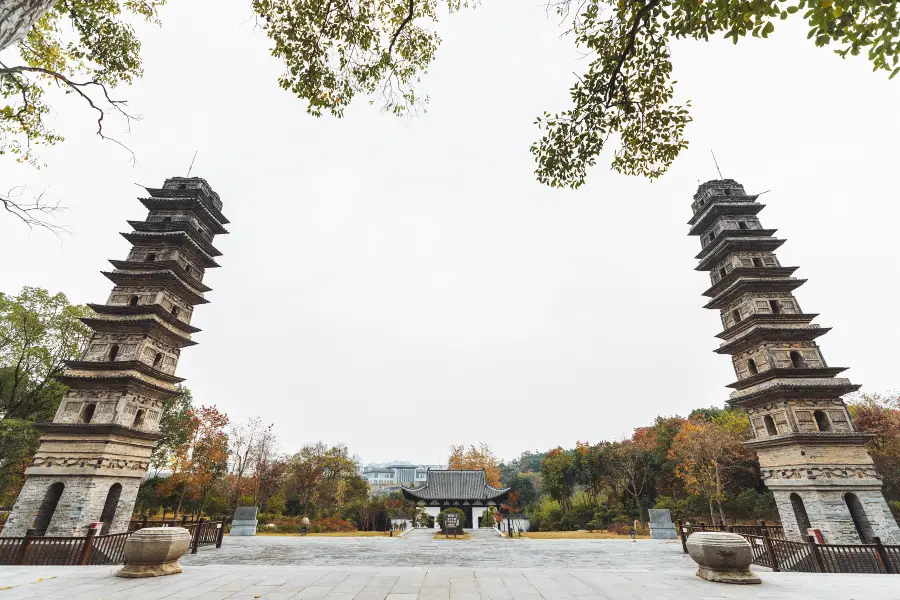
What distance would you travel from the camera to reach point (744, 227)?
2264 centimetres

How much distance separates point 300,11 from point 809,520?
24.1m

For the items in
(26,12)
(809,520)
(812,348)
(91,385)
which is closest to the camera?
(26,12)

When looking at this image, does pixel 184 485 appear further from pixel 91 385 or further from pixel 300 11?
pixel 300 11

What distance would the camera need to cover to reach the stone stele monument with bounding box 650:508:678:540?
20672 mm

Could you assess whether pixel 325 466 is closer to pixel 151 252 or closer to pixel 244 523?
pixel 244 523

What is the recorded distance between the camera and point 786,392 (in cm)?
1742

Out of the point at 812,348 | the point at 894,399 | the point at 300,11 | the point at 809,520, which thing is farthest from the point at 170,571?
the point at 894,399

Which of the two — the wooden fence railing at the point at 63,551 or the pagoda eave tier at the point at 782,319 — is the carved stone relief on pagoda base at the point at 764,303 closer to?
the pagoda eave tier at the point at 782,319

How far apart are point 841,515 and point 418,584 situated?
736 inches

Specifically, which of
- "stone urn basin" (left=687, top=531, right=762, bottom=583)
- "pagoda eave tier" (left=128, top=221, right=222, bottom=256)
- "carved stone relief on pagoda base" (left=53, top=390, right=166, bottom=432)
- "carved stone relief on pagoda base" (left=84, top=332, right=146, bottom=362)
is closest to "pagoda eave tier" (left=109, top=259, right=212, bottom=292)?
"pagoda eave tier" (left=128, top=221, right=222, bottom=256)

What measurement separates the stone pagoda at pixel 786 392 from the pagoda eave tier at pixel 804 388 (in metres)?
0.04

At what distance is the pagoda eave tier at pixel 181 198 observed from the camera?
22.7m

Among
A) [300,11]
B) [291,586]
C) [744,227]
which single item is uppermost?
[744,227]

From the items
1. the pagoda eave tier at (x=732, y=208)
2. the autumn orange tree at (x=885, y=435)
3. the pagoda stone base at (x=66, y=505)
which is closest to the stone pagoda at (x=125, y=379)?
the pagoda stone base at (x=66, y=505)
